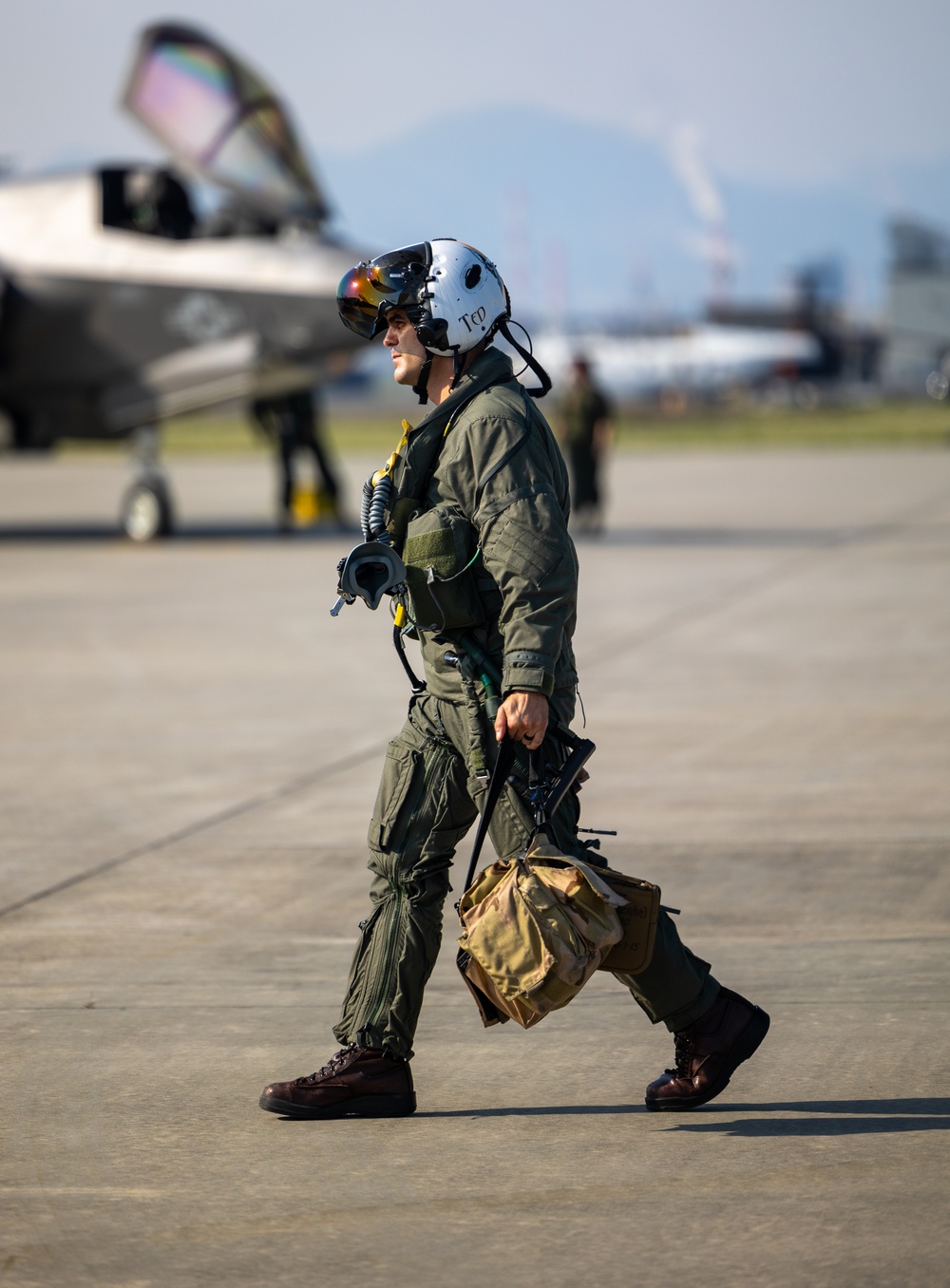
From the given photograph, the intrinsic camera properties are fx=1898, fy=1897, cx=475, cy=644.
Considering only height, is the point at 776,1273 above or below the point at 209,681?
above

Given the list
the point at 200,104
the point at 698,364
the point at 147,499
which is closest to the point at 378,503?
the point at 200,104

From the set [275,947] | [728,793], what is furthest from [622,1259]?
[728,793]

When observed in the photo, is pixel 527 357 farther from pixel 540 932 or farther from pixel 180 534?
pixel 180 534

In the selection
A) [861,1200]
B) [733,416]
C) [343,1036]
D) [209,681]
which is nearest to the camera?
[861,1200]

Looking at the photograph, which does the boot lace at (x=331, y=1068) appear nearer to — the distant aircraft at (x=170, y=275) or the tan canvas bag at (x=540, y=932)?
the tan canvas bag at (x=540, y=932)

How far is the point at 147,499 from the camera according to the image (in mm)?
20672

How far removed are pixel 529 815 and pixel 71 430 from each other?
1695 cm

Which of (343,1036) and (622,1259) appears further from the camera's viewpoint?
(343,1036)

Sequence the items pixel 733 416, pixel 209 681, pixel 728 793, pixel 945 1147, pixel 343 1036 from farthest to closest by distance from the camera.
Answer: pixel 733 416 → pixel 209 681 → pixel 728 793 → pixel 343 1036 → pixel 945 1147

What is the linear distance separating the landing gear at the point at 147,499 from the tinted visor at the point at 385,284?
15.7 metres

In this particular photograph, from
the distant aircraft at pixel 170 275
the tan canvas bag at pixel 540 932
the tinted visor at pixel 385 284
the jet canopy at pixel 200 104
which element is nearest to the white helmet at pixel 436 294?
the tinted visor at pixel 385 284

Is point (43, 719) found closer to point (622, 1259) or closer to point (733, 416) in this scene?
point (622, 1259)

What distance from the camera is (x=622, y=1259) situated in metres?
3.58

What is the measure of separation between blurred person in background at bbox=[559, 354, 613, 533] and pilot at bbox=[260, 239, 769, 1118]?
55.5 feet
